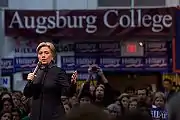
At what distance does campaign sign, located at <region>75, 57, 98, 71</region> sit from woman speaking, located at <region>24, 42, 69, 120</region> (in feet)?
32.1

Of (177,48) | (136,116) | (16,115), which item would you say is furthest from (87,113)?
(177,48)

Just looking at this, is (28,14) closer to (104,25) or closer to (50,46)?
(104,25)

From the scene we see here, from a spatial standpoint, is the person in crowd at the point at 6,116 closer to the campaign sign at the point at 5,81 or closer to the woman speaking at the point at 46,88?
the woman speaking at the point at 46,88

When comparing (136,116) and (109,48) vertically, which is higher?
(109,48)

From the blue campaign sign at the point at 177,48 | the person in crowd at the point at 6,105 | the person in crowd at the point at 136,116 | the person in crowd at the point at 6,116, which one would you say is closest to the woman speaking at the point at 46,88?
the person in crowd at the point at 136,116

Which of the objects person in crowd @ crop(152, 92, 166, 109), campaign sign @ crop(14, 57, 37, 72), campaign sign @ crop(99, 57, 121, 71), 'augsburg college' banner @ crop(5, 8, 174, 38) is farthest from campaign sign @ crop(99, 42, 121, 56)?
Answer: person in crowd @ crop(152, 92, 166, 109)

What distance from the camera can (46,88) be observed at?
5.02 metres

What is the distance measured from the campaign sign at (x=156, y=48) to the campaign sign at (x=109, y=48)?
2.55 feet

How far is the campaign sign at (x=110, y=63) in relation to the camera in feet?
49.2

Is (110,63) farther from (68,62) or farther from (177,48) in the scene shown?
(177,48)

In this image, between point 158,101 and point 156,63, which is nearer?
point 158,101

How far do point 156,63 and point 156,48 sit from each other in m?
0.41

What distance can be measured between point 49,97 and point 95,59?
33.0ft

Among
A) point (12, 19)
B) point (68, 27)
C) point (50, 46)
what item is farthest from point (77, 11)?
point (50, 46)
